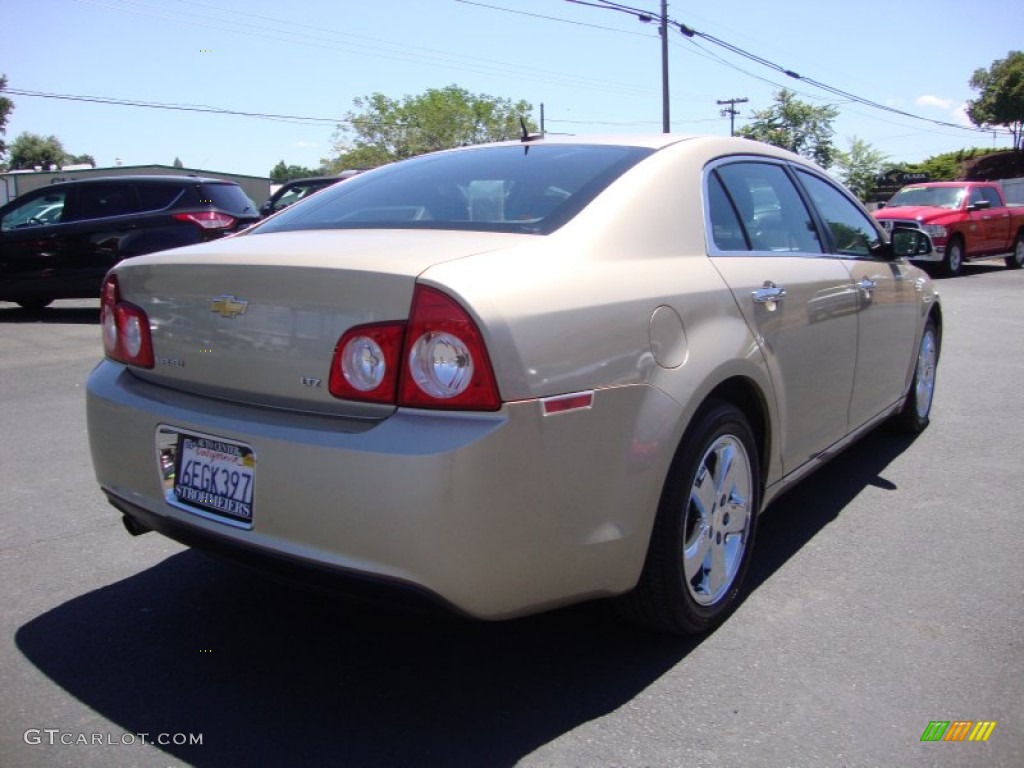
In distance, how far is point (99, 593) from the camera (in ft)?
10.5

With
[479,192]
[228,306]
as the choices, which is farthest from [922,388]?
[228,306]

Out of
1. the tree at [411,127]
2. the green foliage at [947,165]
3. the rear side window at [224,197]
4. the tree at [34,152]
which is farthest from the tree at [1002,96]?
the tree at [34,152]

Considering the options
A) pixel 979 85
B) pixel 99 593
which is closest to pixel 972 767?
pixel 99 593

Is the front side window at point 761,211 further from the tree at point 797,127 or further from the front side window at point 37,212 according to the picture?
the tree at point 797,127

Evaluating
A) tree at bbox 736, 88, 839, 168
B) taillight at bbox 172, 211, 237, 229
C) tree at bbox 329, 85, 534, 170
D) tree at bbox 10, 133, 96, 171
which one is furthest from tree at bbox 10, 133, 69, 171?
taillight at bbox 172, 211, 237, 229

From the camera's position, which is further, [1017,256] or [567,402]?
[1017,256]

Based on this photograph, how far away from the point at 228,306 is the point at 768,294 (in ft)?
6.01

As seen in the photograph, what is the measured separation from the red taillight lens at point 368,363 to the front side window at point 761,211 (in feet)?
4.58

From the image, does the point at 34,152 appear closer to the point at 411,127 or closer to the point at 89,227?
the point at 411,127

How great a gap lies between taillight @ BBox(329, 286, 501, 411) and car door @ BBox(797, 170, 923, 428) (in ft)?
7.98

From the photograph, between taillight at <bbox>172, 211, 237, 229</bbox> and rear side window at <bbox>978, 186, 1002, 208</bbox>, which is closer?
taillight at <bbox>172, 211, 237, 229</bbox>

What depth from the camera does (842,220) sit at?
14.4ft

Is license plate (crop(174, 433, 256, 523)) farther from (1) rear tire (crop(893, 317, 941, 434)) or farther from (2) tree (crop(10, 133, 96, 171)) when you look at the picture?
(2) tree (crop(10, 133, 96, 171))

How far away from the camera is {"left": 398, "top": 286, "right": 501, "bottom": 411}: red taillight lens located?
216 centimetres
